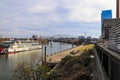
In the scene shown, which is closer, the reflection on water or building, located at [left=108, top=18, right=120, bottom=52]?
building, located at [left=108, top=18, right=120, bottom=52]

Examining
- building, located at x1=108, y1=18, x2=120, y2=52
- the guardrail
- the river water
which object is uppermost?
building, located at x1=108, y1=18, x2=120, y2=52

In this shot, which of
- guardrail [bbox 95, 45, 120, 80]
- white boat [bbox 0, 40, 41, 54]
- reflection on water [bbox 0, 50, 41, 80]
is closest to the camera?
guardrail [bbox 95, 45, 120, 80]

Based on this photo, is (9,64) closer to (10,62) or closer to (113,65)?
(10,62)

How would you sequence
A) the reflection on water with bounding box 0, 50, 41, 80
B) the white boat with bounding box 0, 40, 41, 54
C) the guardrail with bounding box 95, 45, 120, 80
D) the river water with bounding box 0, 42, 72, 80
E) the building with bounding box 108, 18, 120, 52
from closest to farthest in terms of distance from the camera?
the guardrail with bounding box 95, 45, 120, 80
the building with bounding box 108, 18, 120, 52
the reflection on water with bounding box 0, 50, 41, 80
the river water with bounding box 0, 42, 72, 80
the white boat with bounding box 0, 40, 41, 54

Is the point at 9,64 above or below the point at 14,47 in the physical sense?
below

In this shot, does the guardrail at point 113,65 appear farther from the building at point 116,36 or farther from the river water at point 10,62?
the river water at point 10,62

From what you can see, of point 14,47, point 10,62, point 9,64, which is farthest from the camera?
point 14,47

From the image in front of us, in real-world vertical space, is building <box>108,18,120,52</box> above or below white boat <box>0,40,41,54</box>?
above

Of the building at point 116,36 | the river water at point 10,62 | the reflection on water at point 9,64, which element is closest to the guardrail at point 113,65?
the building at point 116,36

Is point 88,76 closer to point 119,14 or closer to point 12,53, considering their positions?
point 119,14

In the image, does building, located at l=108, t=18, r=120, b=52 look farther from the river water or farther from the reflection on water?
the reflection on water

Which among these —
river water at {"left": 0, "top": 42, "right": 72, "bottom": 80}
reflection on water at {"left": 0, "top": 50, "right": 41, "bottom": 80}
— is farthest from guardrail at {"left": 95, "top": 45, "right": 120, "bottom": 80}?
reflection on water at {"left": 0, "top": 50, "right": 41, "bottom": 80}

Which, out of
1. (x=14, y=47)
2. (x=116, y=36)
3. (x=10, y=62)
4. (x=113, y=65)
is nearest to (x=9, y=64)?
(x=10, y=62)

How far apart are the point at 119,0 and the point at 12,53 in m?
89.5
